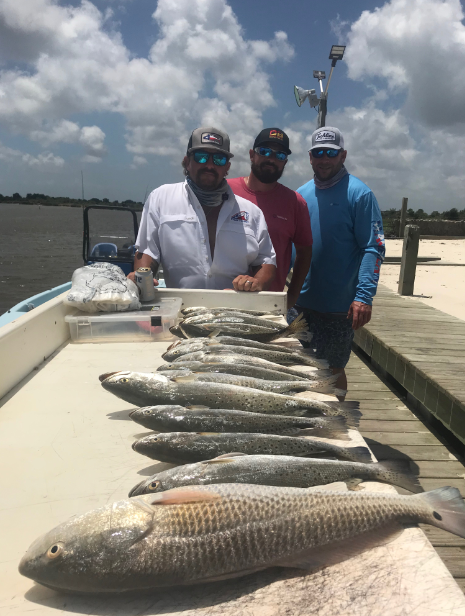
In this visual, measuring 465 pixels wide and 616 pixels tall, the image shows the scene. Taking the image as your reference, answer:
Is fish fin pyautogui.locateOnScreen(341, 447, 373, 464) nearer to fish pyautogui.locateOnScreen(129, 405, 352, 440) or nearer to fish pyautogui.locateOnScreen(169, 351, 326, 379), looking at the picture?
fish pyautogui.locateOnScreen(129, 405, 352, 440)

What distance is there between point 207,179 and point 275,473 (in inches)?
120

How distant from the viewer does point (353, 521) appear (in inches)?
54.0

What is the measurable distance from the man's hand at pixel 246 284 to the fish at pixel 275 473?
2.34 metres

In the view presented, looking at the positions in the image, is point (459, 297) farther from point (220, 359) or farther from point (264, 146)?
point (220, 359)

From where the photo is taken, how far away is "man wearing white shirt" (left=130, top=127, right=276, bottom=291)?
156 inches

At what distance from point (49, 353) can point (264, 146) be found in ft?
9.74

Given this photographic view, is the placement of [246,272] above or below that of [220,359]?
above

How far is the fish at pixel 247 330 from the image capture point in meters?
3.26

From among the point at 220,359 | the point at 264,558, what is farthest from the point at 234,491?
the point at 220,359

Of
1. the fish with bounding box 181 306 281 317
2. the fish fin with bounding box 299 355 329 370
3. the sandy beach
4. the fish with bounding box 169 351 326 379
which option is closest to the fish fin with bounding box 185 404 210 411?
the fish with bounding box 169 351 326 379

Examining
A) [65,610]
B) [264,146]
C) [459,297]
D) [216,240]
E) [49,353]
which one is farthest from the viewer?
[459,297]

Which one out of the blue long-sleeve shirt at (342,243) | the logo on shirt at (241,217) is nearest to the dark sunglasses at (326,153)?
the blue long-sleeve shirt at (342,243)

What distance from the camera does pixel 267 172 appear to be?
4602 millimetres

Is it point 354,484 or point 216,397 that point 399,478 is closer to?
point 354,484
